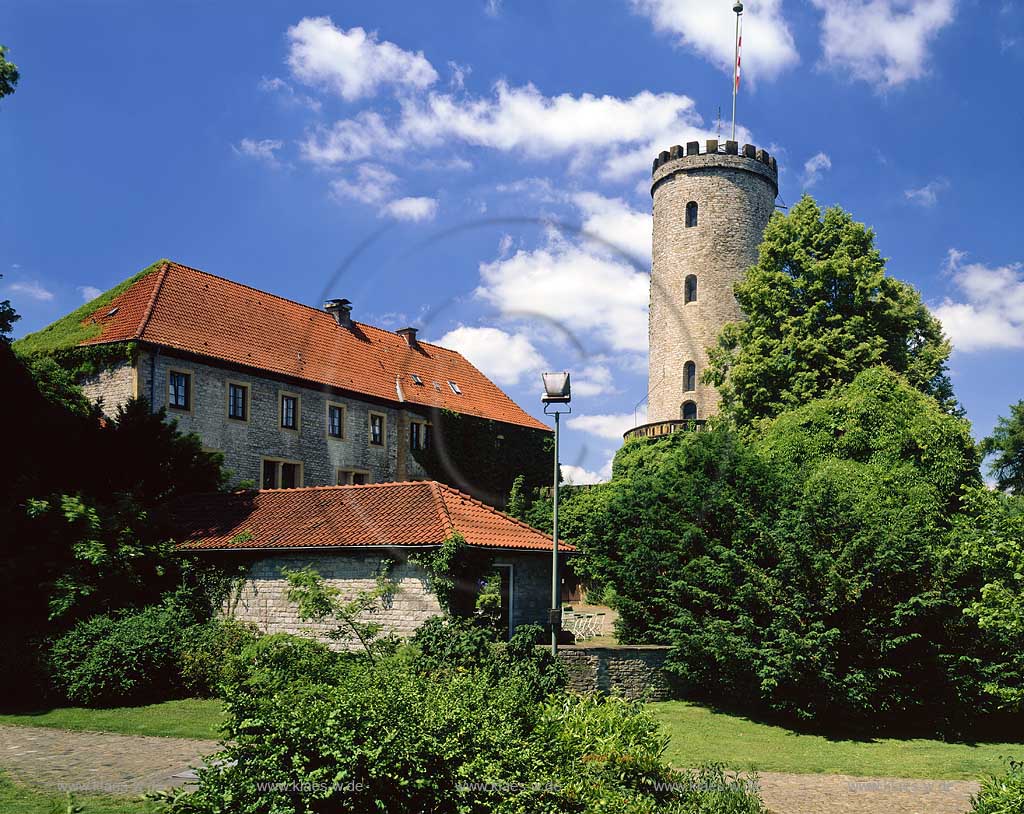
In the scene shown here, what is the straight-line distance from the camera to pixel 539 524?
42125mm

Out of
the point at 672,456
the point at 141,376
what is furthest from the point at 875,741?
the point at 141,376

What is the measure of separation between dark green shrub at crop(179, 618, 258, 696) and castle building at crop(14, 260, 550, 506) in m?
8.99

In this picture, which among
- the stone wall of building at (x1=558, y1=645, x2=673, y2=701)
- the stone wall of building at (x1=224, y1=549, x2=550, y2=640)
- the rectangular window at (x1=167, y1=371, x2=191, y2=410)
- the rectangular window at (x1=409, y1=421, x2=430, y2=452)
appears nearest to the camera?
the stone wall of building at (x1=558, y1=645, x2=673, y2=701)

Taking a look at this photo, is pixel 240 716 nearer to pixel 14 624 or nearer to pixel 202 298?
pixel 14 624

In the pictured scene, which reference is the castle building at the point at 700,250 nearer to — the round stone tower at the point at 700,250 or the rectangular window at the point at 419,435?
the round stone tower at the point at 700,250

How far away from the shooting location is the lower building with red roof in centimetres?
2031

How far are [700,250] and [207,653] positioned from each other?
35.9 m

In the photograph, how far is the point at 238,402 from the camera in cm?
3397

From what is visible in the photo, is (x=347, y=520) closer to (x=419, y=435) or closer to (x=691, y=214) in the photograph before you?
(x=419, y=435)

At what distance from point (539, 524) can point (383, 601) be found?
72.3 ft

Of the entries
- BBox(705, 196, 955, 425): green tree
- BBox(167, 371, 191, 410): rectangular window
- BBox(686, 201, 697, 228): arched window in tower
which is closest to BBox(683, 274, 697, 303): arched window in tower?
BBox(686, 201, 697, 228): arched window in tower

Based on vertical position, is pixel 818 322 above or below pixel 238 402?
above

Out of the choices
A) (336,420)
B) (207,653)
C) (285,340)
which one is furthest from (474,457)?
(207,653)

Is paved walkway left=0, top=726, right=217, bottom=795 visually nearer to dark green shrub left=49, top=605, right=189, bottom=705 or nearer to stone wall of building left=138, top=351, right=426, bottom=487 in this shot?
dark green shrub left=49, top=605, right=189, bottom=705
